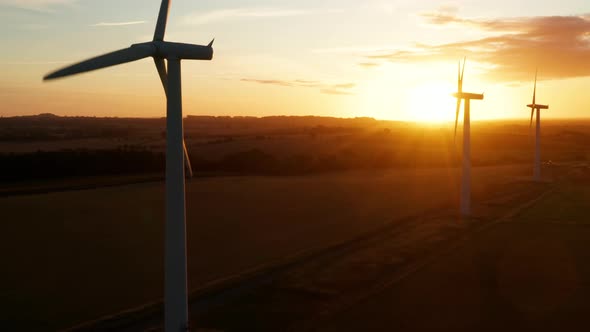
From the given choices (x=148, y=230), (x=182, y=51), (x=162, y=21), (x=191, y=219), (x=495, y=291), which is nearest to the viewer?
(x=182, y=51)

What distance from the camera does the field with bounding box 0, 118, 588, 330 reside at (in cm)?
2381

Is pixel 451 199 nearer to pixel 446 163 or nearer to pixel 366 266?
pixel 366 266

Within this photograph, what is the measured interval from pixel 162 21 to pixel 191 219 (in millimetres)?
25556

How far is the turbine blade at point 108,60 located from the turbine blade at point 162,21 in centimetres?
71

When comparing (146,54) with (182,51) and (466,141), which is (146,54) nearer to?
(182,51)

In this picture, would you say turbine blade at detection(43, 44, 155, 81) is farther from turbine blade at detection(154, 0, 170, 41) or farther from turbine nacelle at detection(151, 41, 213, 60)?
turbine blade at detection(154, 0, 170, 41)

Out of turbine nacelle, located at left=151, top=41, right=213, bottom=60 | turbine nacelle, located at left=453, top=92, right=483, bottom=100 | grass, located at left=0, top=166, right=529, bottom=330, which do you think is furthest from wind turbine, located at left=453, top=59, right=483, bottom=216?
turbine nacelle, located at left=151, top=41, right=213, bottom=60

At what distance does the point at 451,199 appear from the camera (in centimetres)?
5191

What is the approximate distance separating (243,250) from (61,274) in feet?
29.9

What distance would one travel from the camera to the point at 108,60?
14.5 metres

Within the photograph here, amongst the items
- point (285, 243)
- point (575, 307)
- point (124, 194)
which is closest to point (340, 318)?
point (575, 307)

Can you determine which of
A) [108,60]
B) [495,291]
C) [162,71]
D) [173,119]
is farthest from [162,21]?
[495,291]

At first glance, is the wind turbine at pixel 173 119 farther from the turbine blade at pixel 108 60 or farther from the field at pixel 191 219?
the field at pixel 191 219

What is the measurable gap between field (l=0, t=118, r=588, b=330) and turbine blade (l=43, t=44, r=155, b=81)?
9.87m
